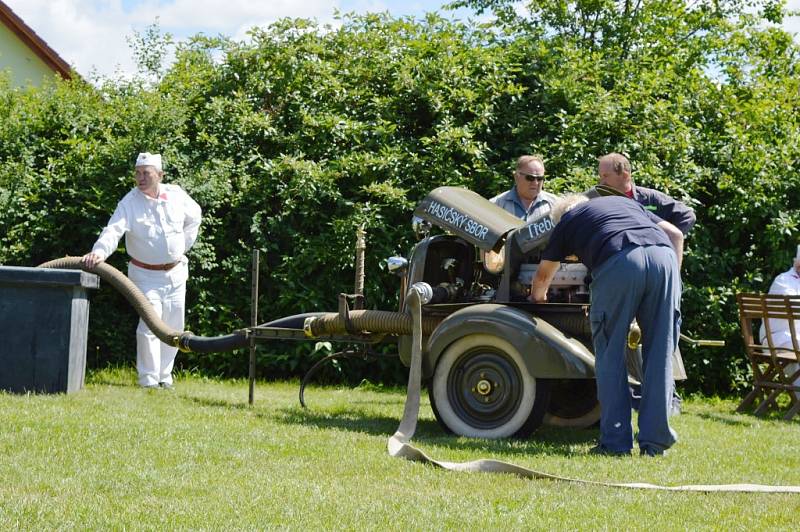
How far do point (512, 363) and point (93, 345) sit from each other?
5.51 meters

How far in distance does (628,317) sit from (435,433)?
1652 mm

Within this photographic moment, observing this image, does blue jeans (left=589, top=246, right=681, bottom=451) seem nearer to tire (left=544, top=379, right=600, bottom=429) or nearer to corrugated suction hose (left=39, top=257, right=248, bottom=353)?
tire (left=544, top=379, right=600, bottom=429)

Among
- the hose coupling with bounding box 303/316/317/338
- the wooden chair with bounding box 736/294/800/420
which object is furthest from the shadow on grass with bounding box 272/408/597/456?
the wooden chair with bounding box 736/294/800/420

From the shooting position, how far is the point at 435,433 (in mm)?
7449

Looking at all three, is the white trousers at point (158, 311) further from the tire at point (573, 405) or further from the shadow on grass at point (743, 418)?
the shadow on grass at point (743, 418)

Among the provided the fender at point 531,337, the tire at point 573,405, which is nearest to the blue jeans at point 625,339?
the fender at point 531,337

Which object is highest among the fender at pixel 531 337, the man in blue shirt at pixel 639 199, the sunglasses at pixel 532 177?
the sunglasses at pixel 532 177

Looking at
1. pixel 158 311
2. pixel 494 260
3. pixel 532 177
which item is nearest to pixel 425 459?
pixel 494 260

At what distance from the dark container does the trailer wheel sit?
3.25 meters

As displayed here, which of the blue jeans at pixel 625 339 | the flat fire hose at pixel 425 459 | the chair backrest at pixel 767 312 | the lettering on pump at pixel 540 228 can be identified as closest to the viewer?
the flat fire hose at pixel 425 459

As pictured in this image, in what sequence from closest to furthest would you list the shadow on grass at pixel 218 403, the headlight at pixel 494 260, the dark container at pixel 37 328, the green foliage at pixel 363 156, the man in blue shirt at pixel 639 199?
the man in blue shirt at pixel 639 199
the headlight at pixel 494 260
the shadow on grass at pixel 218 403
the dark container at pixel 37 328
the green foliage at pixel 363 156

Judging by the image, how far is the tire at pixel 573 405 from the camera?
7.84 meters

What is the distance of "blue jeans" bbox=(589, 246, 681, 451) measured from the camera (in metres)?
6.57

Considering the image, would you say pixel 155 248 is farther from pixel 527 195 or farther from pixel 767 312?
pixel 767 312
